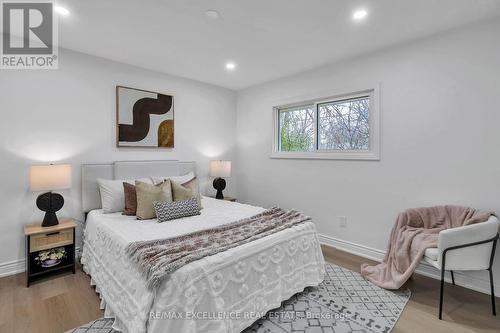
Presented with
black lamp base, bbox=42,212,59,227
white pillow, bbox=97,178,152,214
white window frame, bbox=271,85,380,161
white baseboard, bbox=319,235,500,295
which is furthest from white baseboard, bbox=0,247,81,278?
white baseboard, bbox=319,235,500,295

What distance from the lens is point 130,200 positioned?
278 centimetres

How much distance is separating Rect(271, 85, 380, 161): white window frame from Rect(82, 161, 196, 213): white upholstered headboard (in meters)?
1.63

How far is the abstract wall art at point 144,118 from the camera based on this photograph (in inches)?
131

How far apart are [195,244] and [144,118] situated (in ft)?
7.63

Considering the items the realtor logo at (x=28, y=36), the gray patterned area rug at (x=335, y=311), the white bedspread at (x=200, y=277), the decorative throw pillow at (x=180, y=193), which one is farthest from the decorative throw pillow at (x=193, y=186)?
the realtor logo at (x=28, y=36)

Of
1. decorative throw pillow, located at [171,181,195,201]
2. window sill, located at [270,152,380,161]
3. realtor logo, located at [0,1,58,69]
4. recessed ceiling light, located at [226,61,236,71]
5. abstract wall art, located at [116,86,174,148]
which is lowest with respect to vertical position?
decorative throw pillow, located at [171,181,195,201]

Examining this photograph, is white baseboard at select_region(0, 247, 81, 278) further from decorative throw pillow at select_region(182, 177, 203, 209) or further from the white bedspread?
decorative throw pillow at select_region(182, 177, 203, 209)

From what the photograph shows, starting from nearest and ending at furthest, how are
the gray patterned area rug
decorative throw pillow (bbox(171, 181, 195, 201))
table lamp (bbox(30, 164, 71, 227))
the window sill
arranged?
the gray patterned area rug, table lamp (bbox(30, 164, 71, 227)), decorative throw pillow (bbox(171, 181, 195, 201)), the window sill

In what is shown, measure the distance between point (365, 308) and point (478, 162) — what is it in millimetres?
1713

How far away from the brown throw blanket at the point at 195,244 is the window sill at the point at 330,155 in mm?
1210

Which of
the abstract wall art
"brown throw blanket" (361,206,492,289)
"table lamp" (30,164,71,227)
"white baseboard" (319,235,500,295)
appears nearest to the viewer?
"brown throw blanket" (361,206,492,289)

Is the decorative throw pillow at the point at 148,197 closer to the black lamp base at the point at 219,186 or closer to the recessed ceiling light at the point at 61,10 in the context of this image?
the black lamp base at the point at 219,186

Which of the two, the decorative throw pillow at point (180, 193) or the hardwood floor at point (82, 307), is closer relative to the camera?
the hardwood floor at point (82, 307)

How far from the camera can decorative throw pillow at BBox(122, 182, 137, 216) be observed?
2754mm
